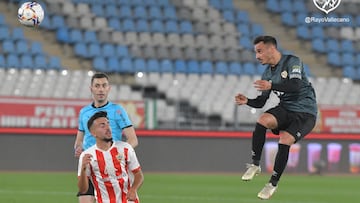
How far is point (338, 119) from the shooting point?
26344 millimetres

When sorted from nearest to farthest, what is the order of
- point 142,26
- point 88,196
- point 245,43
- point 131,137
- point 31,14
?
point 131,137 → point 88,196 → point 31,14 → point 142,26 → point 245,43

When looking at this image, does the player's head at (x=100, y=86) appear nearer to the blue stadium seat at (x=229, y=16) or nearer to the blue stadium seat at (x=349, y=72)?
the blue stadium seat at (x=349, y=72)

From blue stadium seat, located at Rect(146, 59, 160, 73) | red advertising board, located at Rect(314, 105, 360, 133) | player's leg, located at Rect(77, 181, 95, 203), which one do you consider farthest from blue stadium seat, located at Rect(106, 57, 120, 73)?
player's leg, located at Rect(77, 181, 95, 203)

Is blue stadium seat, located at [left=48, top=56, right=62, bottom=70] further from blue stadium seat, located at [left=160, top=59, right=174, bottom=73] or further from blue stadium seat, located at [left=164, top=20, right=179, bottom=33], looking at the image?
blue stadium seat, located at [left=164, top=20, right=179, bottom=33]

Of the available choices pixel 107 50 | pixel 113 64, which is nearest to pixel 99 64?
pixel 113 64

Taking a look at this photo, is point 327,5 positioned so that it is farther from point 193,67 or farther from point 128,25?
point 128,25

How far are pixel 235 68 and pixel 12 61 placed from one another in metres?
7.38

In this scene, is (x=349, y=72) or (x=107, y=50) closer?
(x=107, y=50)

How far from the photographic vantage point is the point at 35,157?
24.0 meters

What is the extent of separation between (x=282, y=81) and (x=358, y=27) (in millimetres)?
22858

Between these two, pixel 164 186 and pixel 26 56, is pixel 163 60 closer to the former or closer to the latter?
pixel 26 56

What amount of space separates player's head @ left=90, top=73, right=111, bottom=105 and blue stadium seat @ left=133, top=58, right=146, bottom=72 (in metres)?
17.7

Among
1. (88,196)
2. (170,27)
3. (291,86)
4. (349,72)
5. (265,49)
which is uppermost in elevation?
(170,27)

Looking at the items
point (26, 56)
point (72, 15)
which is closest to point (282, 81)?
point (26, 56)
